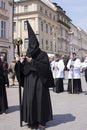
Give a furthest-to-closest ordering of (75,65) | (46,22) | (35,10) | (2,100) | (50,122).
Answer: (46,22)
(35,10)
(75,65)
(2,100)
(50,122)

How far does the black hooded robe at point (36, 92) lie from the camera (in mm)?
6918

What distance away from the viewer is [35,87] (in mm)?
6988

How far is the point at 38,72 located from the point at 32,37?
770 millimetres

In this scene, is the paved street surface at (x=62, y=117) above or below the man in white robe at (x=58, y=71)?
below

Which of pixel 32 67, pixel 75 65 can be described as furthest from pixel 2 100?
pixel 75 65

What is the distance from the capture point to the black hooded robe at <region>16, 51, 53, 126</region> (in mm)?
6918

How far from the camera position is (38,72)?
693 centimetres

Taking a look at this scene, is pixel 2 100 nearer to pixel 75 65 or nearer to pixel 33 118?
pixel 33 118

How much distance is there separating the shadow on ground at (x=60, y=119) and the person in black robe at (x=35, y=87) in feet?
1.92

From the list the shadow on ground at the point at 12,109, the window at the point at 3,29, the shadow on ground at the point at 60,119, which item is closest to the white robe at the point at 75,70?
the shadow on ground at the point at 12,109

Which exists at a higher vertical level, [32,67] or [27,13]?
[27,13]

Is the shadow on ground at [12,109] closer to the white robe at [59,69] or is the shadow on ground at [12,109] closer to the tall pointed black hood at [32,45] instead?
the tall pointed black hood at [32,45]

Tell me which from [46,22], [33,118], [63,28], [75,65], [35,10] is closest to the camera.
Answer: [33,118]

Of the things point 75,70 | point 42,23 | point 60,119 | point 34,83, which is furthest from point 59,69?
point 42,23
